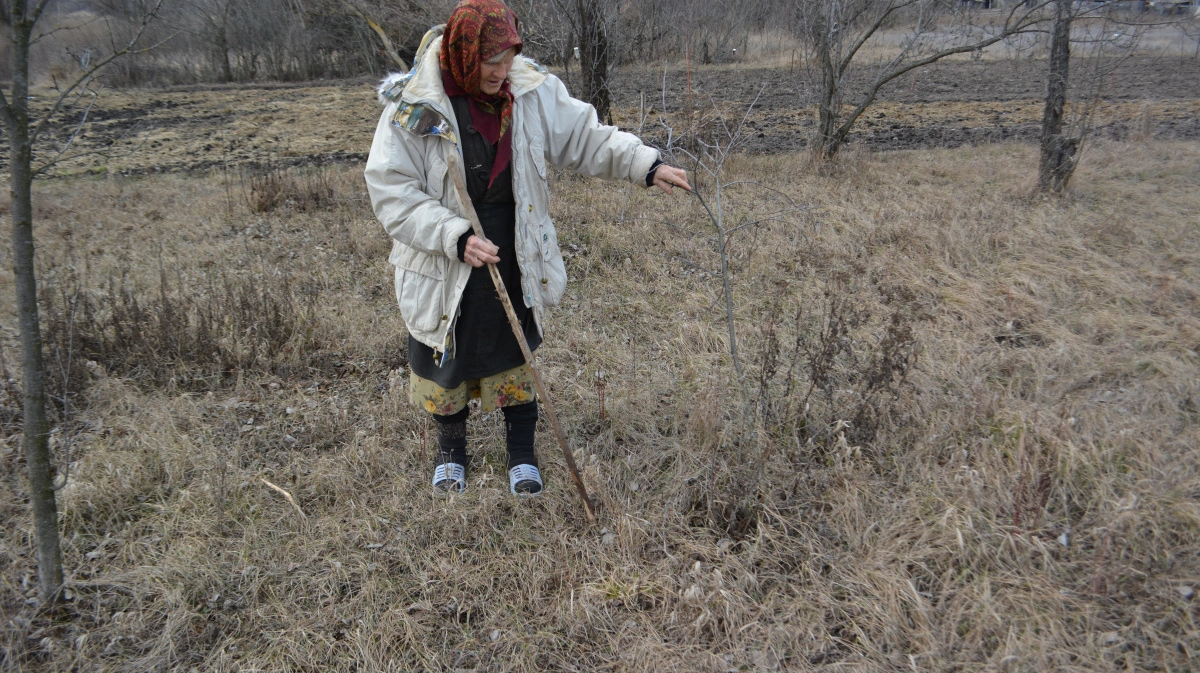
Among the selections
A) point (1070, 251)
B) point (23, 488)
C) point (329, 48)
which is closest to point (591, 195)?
point (1070, 251)

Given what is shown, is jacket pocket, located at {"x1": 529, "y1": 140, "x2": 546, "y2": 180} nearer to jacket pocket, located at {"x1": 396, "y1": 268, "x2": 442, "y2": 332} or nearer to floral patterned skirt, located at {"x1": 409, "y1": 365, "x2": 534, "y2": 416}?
jacket pocket, located at {"x1": 396, "y1": 268, "x2": 442, "y2": 332}

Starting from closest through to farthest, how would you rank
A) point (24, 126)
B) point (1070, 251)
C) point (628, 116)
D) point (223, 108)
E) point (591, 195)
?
point (24, 126) → point (1070, 251) → point (591, 195) → point (628, 116) → point (223, 108)

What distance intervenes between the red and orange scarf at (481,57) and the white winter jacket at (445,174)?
38mm

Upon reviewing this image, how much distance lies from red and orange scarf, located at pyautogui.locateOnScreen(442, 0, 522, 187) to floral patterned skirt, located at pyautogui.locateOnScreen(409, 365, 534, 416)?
0.80 m

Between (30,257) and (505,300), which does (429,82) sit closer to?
(505,300)

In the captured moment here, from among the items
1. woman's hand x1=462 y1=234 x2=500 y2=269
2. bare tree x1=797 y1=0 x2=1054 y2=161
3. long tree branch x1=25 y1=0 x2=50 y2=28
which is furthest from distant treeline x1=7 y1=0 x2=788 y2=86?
long tree branch x1=25 y1=0 x2=50 y2=28

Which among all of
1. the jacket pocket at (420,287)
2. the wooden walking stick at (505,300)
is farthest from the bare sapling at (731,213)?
the jacket pocket at (420,287)

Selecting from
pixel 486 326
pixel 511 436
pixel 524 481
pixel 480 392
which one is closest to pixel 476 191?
pixel 486 326

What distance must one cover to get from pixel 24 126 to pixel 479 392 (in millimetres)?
1673

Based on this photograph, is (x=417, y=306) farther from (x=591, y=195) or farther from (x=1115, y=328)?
(x=591, y=195)

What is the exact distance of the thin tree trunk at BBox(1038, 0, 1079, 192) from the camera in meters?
6.57

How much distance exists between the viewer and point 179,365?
12.6 feet

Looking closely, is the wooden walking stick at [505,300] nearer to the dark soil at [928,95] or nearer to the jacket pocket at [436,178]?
the jacket pocket at [436,178]

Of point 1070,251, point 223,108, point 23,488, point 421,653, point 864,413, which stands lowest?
point 421,653
